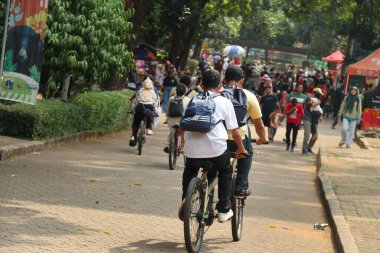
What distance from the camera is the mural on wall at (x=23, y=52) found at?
1512 centimetres

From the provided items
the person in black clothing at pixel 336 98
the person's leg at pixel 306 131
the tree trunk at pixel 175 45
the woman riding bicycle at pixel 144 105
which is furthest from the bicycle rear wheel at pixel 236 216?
the person in black clothing at pixel 336 98

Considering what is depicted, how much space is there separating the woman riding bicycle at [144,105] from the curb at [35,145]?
132 cm

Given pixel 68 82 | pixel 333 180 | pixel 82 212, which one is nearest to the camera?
pixel 82 212

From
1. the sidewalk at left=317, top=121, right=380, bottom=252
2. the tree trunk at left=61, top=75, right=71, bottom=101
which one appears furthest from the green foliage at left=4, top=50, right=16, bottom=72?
the sidewalk at left=317, top=121, right=380, bottom=252

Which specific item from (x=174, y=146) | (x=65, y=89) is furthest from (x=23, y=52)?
(x=65, y=89)

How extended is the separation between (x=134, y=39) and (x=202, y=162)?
15911 mm

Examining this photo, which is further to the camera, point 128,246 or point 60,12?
point 60,12

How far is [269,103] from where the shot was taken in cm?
2445

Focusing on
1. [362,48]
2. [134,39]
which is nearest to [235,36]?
[362,48]

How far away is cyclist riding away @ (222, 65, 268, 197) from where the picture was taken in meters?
8.79

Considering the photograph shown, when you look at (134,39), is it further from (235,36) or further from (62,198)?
(235,36)

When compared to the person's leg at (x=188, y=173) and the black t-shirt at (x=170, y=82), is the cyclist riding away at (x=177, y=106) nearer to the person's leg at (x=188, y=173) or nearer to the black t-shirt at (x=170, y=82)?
the person's leg at (x=188, y=173)

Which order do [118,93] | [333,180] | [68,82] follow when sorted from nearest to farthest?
[333,180] < [68,82] < [118,93]

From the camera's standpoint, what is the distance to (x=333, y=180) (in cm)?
1589
